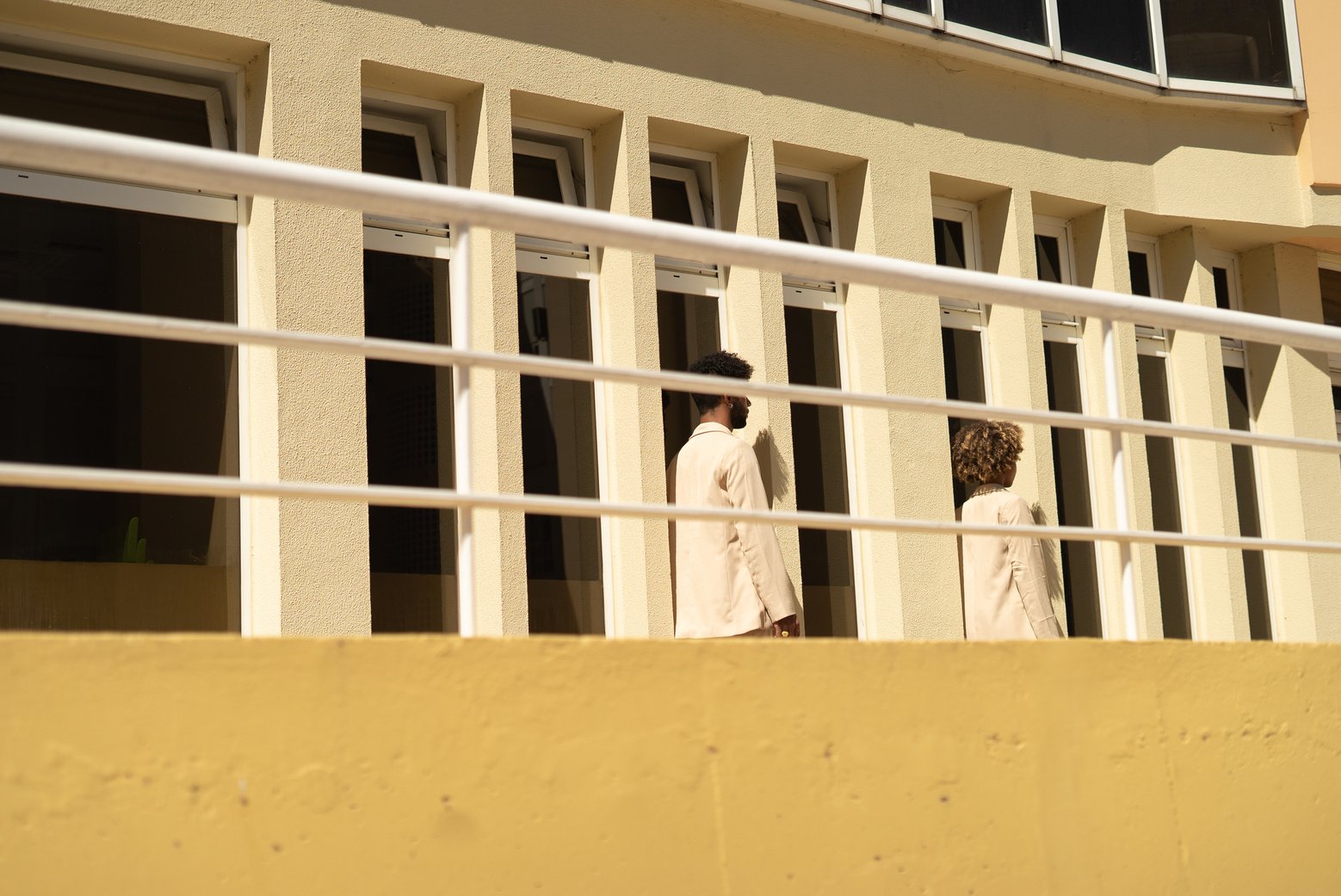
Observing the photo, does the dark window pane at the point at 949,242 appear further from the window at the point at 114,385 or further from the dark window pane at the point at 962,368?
the window at the point at 114,385

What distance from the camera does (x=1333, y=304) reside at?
11.2 m

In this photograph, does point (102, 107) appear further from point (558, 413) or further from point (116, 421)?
point (558, 413)

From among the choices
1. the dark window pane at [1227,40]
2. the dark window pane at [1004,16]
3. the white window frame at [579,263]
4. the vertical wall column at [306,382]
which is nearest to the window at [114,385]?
the vertical wall column at [306,382]

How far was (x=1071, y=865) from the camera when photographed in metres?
3.75

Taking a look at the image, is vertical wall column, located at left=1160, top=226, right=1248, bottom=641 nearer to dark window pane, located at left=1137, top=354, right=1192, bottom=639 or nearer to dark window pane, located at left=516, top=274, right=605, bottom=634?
dark window pane, located at left=1137, top=354, right=1192, bottom=639

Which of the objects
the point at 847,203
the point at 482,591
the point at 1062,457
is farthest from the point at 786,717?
the point at 1062,457

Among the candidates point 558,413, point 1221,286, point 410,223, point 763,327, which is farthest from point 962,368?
point 410,223

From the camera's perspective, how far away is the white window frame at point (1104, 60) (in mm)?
8711

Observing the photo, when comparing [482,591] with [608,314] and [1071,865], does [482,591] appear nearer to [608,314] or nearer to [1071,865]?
[608,314]

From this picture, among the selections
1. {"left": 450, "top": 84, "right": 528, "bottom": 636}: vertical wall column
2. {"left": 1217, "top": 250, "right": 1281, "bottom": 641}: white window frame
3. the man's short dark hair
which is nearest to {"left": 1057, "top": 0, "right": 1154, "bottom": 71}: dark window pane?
{"left": 1217, "top": 250, "right": 1281, "bottom": 641}: white window frame

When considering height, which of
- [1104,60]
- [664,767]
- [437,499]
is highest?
[1104,60]

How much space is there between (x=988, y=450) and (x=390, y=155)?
125 inches

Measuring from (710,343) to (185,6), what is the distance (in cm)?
308

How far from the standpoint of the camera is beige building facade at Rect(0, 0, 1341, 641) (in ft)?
20.9
